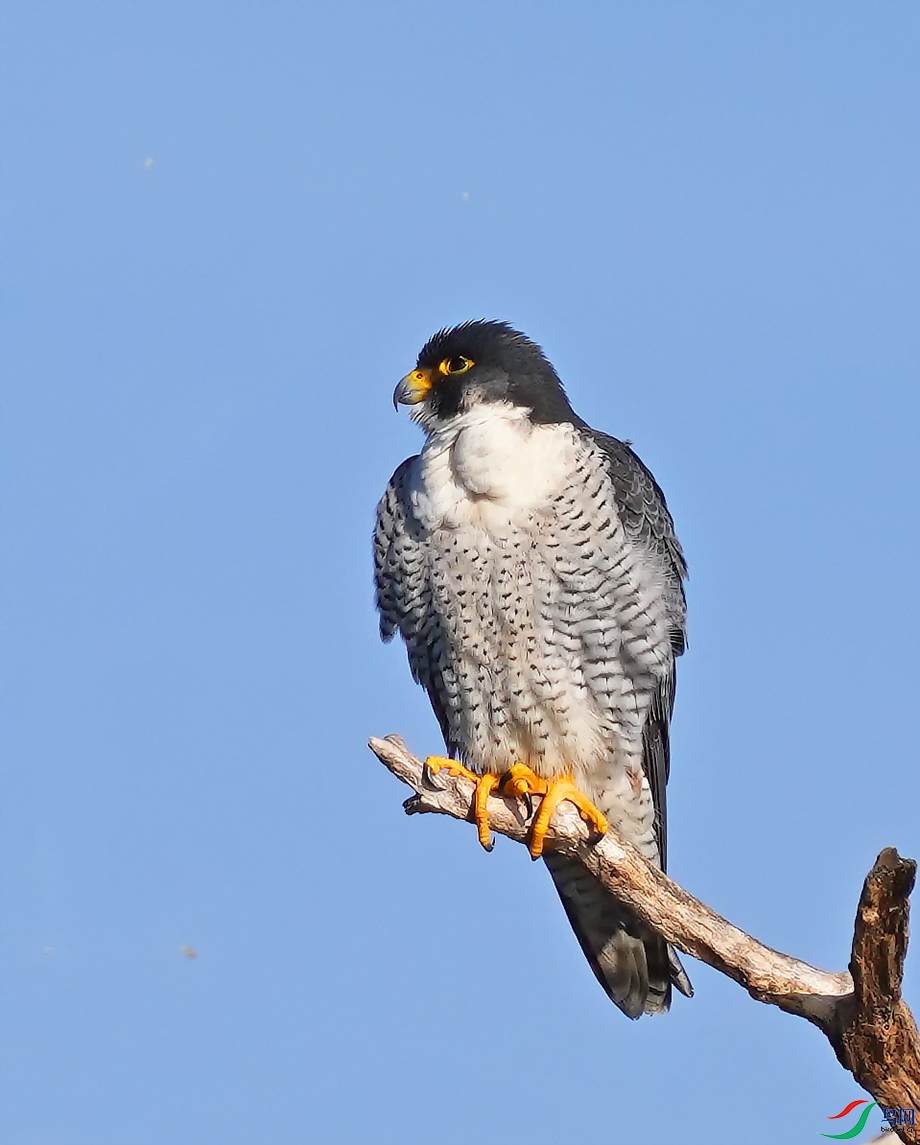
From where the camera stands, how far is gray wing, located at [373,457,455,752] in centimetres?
617

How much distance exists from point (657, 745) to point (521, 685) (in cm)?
74

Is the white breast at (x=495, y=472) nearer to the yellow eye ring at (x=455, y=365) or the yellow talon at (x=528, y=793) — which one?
the yellow eye ring at (x=455, y=365)

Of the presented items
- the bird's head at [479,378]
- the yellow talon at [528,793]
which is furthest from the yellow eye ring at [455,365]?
the yellow talon at [528,793]

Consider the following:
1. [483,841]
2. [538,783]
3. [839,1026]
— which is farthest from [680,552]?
[839,1026]

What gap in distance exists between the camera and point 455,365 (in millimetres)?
6578

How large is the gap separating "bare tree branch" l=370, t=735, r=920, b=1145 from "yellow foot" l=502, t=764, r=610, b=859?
1.4 inches

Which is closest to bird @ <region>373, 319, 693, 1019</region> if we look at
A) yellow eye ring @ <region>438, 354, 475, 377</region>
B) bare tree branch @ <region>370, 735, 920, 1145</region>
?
yellow eye ring @ <region>438, 354, 475, 377</region>

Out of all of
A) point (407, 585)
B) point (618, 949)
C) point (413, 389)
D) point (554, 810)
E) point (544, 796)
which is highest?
point (413, 389)

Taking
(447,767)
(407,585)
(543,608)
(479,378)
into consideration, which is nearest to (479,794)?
(447,767)

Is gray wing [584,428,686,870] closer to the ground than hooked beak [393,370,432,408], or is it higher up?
closer to the ground

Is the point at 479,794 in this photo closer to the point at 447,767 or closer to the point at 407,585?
the point at 447,767

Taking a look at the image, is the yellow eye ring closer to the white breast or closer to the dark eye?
the dark eye

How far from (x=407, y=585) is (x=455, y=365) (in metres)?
1.01

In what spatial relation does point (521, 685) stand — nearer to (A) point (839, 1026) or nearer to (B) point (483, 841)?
(B) point (483, 841)
